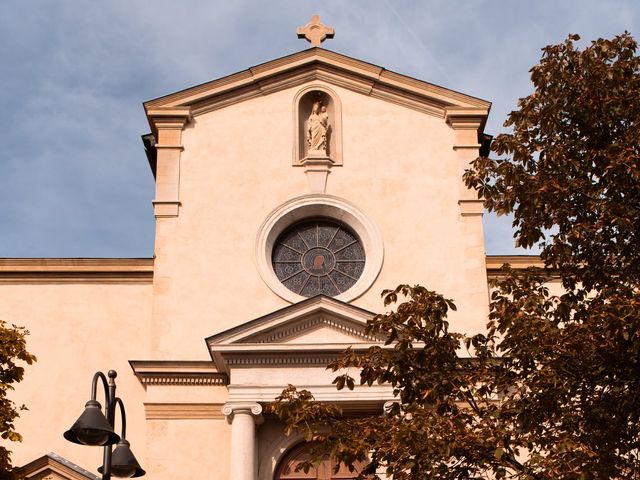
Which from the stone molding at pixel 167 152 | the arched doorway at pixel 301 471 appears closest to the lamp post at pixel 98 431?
the arched doorway at pixel 301 471

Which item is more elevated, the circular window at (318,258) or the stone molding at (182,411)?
the circular window at (318,258)

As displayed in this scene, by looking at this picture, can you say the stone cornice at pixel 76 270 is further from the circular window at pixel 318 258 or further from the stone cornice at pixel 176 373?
the circular window at pixel 318 258

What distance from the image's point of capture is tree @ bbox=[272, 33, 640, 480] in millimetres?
12531

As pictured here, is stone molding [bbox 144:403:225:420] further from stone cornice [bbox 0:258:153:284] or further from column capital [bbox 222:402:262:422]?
stone cornice [bbox 0:258:153:284]

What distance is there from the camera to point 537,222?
13852mm

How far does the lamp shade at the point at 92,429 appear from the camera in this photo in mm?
13227

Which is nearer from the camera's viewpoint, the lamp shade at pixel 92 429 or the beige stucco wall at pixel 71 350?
the lamp shade at pixel 92 429

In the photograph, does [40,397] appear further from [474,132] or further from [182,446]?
[474,132]

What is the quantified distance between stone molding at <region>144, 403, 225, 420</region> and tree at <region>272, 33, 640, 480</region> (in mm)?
8239

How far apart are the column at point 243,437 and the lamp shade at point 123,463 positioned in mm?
5695

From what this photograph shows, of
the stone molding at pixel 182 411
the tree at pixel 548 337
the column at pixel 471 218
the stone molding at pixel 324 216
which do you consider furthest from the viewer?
the stone molding at pixel 324 216

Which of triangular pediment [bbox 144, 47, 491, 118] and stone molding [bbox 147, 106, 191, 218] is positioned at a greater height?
triangular pediment [bbox 144, 47, 491, 118]

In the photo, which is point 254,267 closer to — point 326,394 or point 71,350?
point 326,394

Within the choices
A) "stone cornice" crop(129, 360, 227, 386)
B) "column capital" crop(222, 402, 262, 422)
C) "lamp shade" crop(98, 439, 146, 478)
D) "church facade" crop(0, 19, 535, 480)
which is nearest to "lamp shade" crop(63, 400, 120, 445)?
"lamp shade" crop(98, 439, 146, 478)
